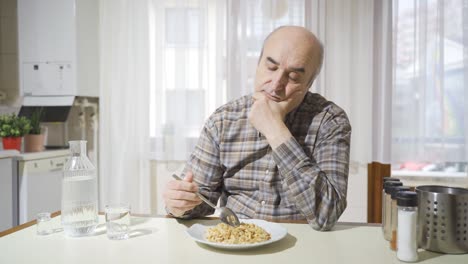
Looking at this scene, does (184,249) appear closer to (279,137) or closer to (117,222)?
(117,222)

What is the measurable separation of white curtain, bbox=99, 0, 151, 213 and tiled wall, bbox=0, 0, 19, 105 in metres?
0.82

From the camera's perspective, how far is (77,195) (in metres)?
1.03

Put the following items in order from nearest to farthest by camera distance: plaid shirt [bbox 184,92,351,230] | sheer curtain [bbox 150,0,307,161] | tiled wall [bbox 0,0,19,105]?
plaid shirt [bbox 184,92,351,230], sheer curtain [bbox 150,0,307,161], tiled wall [bbox 0,0,19,105]

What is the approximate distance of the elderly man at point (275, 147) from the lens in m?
1.15

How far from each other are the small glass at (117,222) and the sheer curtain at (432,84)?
2.21 meters

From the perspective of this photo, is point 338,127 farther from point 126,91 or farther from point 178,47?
point 126,91

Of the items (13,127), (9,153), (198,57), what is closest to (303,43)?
(198,57)

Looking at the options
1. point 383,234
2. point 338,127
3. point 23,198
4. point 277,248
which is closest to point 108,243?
point 277,248

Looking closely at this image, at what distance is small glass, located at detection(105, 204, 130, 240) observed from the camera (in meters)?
1.00

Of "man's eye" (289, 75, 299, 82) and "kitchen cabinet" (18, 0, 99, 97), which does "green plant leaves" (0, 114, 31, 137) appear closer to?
"kitchen cabinet" (18, 0, 99, 97)

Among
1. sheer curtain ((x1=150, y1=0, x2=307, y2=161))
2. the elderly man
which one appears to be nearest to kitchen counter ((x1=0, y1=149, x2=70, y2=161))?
sheer curtain ((x1=150, y1=0, x2=307, y2=161))

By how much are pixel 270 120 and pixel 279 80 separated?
0.19 m

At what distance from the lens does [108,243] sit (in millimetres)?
957

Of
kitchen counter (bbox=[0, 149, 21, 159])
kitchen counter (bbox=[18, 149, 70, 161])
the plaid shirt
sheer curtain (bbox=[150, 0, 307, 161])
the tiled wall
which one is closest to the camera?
the plaid shirt
